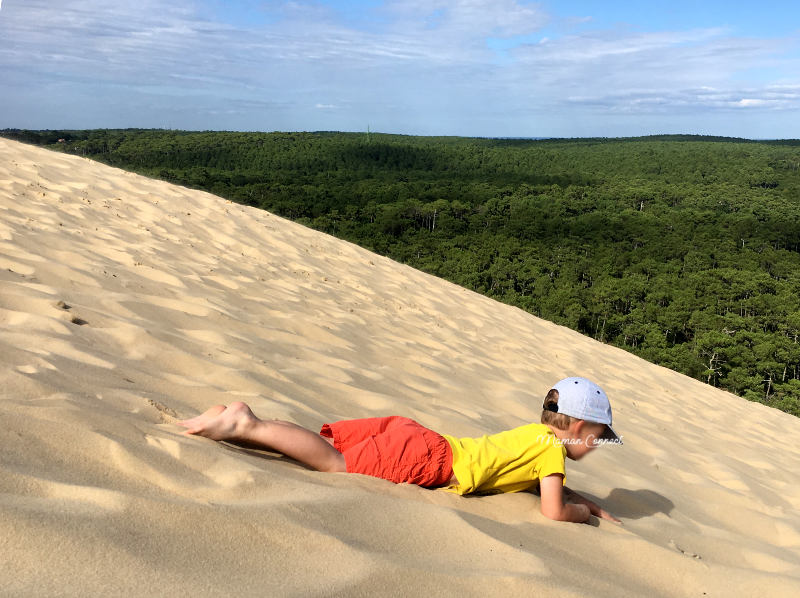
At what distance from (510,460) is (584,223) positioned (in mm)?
76246

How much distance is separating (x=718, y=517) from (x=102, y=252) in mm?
4053

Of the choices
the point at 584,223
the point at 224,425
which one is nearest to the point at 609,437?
the point at 224,425

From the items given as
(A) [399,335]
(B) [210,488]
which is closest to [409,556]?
(B) [210,488]

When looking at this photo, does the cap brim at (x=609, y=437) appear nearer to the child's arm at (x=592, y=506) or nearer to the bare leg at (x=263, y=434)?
the child's arm at (x=592, y=506)

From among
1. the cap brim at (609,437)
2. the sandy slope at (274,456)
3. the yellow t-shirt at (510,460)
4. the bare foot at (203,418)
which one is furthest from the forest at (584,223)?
the cap brim at (609,437)

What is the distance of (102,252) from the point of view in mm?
4398

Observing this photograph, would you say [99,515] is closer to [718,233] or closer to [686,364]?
[686,364]

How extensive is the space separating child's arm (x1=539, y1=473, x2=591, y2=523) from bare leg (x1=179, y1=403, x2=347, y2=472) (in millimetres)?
702

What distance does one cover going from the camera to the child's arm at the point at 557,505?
2.12m

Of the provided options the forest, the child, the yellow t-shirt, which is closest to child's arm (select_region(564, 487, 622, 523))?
the child

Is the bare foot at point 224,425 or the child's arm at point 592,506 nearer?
the bare foot at point 224,425

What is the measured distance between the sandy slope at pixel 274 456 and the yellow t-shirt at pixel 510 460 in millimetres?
89

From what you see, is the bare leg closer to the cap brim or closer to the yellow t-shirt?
the yellow t-shirt

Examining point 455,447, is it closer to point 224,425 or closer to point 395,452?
point 395,452
